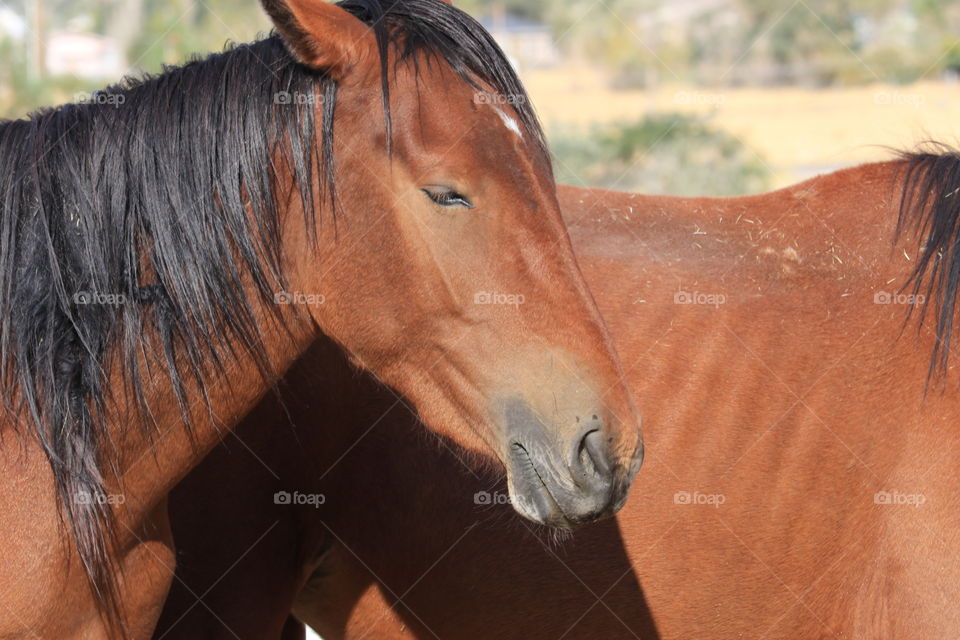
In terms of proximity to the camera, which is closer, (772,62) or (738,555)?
(738,555)

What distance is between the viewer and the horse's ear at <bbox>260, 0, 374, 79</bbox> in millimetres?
2259

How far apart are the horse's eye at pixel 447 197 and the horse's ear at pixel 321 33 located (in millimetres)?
408

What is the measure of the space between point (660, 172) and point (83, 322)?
15347mm

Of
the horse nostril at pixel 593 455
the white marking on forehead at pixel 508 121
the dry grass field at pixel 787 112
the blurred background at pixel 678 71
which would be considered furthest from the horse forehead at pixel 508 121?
the dry grass field at pixel 787 112

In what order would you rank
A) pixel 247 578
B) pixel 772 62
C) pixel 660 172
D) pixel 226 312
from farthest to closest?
pixel 772 62, pixel 660 172, pixel 247 578, pixel 226 312

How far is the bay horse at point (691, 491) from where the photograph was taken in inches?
121

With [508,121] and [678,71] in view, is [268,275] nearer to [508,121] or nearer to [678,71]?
[508,121]

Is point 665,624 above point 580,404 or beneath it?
beneath

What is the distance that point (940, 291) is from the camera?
10.5 feet

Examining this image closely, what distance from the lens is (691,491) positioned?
3.21 metres

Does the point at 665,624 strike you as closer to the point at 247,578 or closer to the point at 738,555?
the point at 738,555

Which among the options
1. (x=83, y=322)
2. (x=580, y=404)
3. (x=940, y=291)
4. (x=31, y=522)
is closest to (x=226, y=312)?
(x=83, y=322)

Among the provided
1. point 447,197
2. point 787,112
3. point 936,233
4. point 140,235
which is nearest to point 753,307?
point 936,233

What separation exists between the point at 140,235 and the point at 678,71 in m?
36.5
